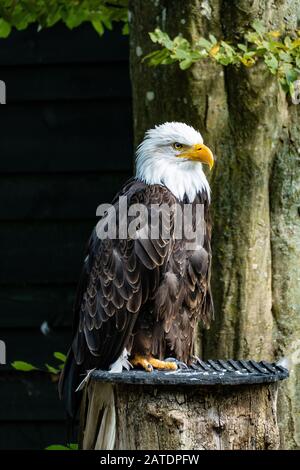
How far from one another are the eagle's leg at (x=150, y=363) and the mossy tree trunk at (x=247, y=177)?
0.52 m

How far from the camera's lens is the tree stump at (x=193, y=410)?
373 centimetres

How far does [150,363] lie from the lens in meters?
4.43

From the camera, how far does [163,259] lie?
4418mm

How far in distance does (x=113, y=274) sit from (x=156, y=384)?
873mm

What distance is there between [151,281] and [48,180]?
1.77 m

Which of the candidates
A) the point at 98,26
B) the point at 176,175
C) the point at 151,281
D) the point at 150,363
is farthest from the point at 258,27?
the point at 150,363

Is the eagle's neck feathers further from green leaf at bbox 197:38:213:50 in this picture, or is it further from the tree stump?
the tree stump

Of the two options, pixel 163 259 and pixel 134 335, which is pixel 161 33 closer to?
pixel 163 259

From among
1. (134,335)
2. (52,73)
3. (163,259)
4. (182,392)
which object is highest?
(52,73)

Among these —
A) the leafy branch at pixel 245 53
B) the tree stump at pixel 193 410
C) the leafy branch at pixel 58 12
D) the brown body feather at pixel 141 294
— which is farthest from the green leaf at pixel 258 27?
the tree stump at pixel 193 410

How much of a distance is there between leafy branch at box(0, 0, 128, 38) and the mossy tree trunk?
2.77 feet

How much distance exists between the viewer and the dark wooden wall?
19.7 ft

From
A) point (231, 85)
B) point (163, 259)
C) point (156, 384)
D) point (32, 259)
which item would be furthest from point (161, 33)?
point (32, 259)

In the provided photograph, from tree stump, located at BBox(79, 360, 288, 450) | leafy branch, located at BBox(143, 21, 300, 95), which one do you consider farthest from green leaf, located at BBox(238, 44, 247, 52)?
tree stump, located at BBox(79, 360, 288, 450)
